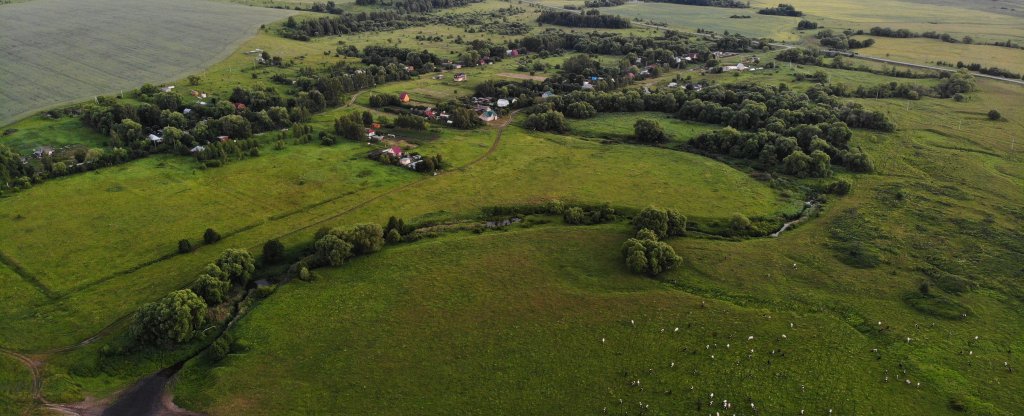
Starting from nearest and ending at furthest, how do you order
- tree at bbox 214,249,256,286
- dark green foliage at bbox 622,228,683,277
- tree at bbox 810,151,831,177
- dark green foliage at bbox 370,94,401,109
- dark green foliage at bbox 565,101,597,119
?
tree at bbox 214,249,256,286
dark green foliage at bbox 622,228,683,277
tree at bbox 810,151,831,177
dark green foliage at bbox 565,101,597,119
dark green foliage at bbox 370,94,401,109

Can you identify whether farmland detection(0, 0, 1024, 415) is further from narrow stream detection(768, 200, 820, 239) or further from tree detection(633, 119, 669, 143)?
tree detection(633, 119, 669, 143)

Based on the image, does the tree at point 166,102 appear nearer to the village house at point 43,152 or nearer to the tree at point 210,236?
the village house at point 43,152

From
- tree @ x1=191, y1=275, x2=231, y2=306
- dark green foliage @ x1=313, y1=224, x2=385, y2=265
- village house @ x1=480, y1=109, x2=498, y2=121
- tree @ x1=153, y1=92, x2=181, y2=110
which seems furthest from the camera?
village house @ x1=480, y1=109, x2=498, y2=121

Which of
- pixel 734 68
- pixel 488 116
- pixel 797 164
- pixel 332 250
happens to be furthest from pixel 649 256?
pixel 734 68

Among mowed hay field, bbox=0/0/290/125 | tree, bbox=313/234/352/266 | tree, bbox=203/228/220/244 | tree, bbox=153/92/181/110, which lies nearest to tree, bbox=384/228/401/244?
tree, bbox=313/234/352/266

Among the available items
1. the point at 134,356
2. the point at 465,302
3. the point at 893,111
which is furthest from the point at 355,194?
the point at 893,111

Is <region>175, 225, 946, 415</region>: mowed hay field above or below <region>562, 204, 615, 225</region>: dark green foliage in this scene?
below

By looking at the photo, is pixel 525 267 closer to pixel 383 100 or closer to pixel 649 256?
pixel 649 256

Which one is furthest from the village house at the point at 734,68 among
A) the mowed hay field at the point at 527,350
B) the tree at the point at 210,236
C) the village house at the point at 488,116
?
the tree at the point at 210,236
